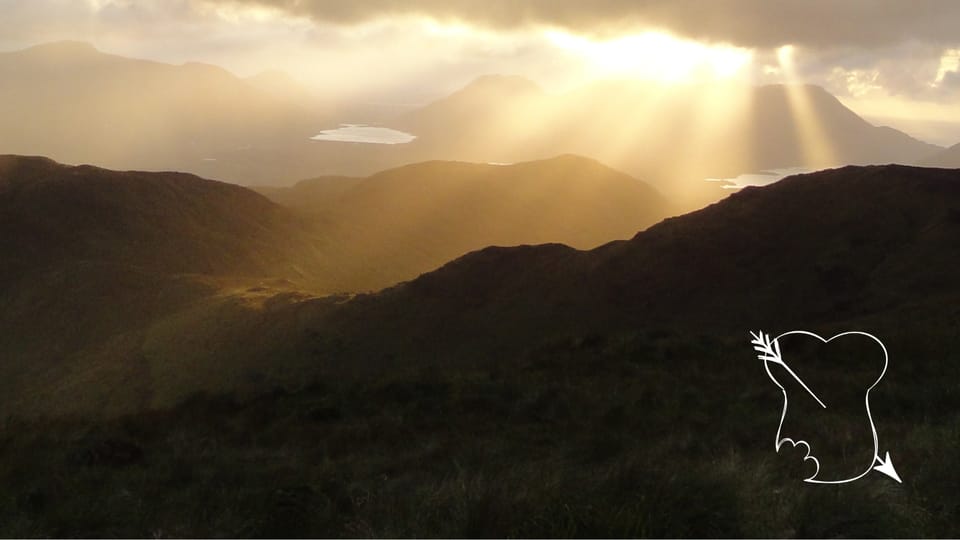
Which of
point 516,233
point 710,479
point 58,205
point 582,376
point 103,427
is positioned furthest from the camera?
point 516,233

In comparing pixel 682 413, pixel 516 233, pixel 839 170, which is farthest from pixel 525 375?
pixel 516 233

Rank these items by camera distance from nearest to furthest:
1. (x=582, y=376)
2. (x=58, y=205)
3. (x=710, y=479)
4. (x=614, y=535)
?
1. (x=614, y=535)
2. (x=710, y=479)
3. (x=582, y=376)
4. (x=58, y=205)

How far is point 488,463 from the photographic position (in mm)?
7938

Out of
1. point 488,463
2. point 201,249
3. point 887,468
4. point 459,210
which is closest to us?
point 887,468

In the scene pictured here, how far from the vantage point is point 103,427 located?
1212 cm

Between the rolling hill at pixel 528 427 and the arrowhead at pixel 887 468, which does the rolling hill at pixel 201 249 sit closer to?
the rolling hill at pixel 528 427

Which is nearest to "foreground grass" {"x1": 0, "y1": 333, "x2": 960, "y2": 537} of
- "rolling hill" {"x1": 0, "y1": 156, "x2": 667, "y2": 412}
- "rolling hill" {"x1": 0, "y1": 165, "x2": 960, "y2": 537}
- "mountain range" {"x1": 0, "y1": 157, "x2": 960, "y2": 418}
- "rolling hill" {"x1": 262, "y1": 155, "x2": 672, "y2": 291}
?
"rolling hill" {"x1": 0, "y1": 165, "x2": 960, "y2": 537}

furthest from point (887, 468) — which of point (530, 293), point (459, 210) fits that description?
point (459, 210)

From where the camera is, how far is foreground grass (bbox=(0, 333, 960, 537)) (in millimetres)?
4711

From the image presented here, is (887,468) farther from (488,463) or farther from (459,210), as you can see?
(459,210)

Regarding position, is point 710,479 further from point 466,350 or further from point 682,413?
point 466,350

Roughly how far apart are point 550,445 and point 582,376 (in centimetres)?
584

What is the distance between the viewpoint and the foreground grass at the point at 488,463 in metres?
4.71

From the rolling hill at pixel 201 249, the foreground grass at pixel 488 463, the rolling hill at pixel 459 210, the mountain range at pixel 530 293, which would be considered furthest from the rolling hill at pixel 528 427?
the rolling hill at pixel 459 210
